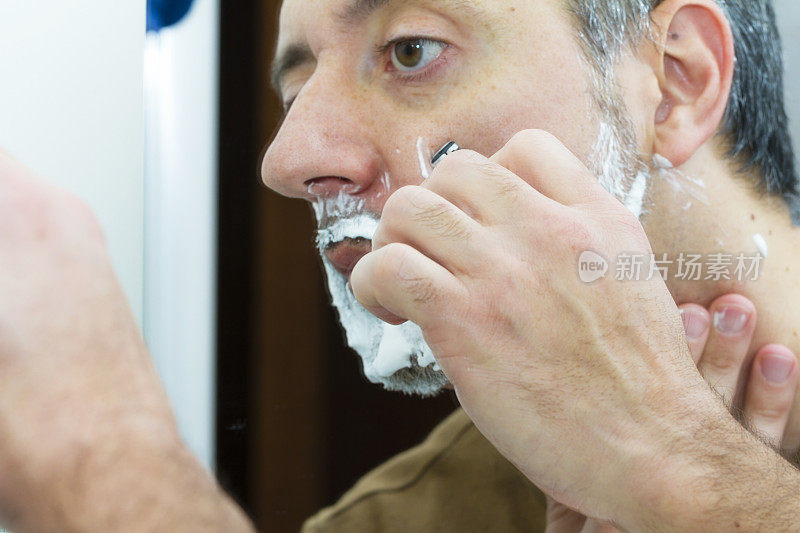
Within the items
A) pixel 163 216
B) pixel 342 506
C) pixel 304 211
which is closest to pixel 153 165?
pixel 163 216

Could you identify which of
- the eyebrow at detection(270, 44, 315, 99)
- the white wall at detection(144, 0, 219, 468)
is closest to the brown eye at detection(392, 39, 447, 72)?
the eyebrow at detection(270, 44, 315, 99)

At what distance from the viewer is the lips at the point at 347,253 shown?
0.86 m

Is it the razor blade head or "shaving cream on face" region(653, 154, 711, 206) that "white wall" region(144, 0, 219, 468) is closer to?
the razor blade head

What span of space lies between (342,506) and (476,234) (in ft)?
1.42

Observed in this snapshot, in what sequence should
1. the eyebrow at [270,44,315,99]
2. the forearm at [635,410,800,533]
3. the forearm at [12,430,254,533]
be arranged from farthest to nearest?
the eyebrow at [270,44,315,99] < the forearm at [635,410,800,533] < the forearm at [12,430,254,533]

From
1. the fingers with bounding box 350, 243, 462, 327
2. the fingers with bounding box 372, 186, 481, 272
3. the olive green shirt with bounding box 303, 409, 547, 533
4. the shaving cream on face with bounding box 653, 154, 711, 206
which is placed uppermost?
the shaving cream on face with bounding box 653, 154, 711, 206

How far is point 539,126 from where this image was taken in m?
0.83

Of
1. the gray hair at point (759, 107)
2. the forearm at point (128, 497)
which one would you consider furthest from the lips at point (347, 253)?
the gray hair at point (759, 107)

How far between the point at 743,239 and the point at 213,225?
635 millimetres

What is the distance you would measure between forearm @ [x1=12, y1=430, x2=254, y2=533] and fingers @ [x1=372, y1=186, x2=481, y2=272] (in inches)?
10.8

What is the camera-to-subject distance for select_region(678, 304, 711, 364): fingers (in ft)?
2.94

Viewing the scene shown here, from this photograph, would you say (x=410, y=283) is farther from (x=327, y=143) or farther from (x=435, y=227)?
(x=327, y=143)

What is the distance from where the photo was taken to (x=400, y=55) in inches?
32.4

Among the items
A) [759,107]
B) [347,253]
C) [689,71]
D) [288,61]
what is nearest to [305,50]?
[288,61]
